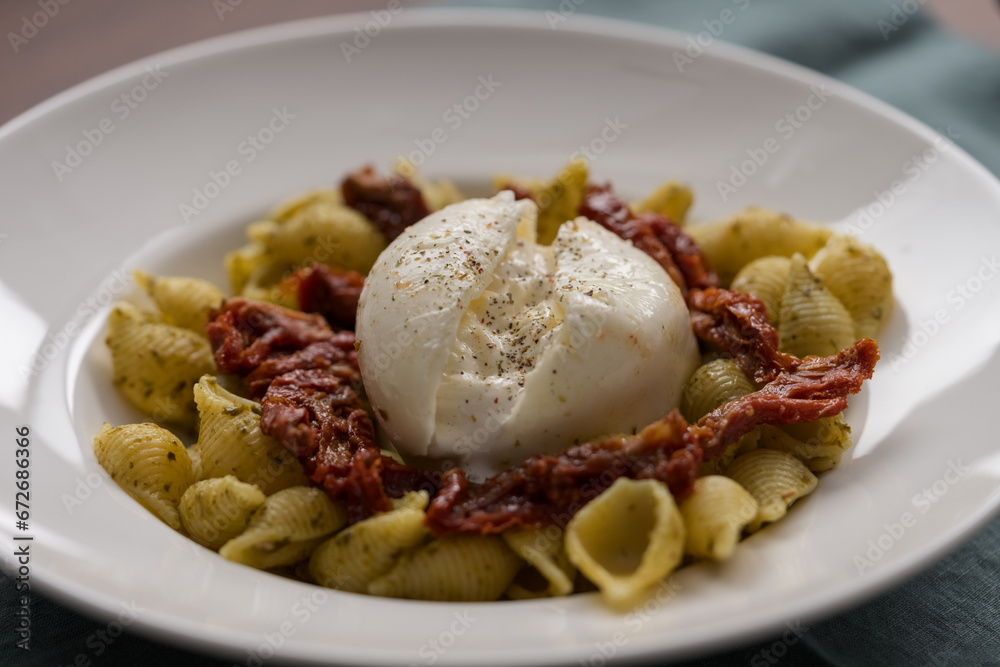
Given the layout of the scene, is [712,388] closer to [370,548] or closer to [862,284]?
[862,284]

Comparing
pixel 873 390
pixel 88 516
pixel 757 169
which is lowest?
pixel 88 516

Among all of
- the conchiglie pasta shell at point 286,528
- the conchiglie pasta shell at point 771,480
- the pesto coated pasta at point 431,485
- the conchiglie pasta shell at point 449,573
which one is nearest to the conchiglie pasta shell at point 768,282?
the pesto coated pasta at point 431,485

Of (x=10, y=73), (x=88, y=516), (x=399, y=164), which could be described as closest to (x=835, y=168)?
(x=399, y=164)

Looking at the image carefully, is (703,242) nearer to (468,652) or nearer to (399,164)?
(399,164)

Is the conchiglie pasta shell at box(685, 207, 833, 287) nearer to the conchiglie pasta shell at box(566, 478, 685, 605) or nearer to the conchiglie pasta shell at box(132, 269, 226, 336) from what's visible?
the conchiglie pasta shell at box(566, 478, 685, 605)

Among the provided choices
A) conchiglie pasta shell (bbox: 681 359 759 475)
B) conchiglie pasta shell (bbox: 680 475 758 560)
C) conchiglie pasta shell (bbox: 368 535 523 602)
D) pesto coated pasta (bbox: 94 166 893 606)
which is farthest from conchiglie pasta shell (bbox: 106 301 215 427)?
conchiglie pasta shell (bbox: 680 475 758 560)
